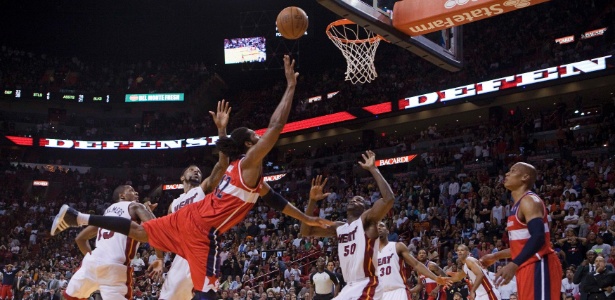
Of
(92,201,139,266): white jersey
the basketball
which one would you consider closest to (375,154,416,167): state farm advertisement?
the basketball

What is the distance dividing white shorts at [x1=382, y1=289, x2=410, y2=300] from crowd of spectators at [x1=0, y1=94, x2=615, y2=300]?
19.0ft

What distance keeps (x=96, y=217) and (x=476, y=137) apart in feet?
71.3

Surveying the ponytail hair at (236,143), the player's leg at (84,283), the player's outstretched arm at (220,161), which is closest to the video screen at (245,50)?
the player's outstretched arm at (220,161)

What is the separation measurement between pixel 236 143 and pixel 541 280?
109 inches

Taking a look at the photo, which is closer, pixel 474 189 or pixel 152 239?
pixel 152 239

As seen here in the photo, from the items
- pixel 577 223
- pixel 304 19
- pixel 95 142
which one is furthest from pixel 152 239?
pixel 95 142

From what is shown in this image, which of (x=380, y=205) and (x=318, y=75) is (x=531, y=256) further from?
(x=318, y=75)

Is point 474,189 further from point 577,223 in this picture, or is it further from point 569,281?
point 569,281

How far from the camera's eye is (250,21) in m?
34.9

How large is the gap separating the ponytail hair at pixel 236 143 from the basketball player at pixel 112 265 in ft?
5.02

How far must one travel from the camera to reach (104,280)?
22.4 feet


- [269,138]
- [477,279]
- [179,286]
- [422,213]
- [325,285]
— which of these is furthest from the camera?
[422,213]

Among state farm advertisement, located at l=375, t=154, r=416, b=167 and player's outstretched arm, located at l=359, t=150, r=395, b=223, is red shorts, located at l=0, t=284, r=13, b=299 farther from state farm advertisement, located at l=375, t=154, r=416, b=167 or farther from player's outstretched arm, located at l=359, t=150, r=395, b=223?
player's outstretched arm, located at l=359, t=150, r=395, b=223

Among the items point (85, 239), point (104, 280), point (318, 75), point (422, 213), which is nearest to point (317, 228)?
point (104, 280)
